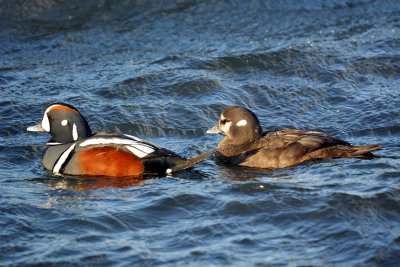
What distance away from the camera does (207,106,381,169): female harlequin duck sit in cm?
993

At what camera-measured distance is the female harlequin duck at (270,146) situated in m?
9.93

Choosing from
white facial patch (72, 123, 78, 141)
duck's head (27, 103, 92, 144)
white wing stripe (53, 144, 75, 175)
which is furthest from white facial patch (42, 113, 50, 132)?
white wing stripe (53, 144, 75, 175)

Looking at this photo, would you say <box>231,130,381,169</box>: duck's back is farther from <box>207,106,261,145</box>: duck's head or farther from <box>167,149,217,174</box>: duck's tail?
<box>167,149,217,174</box>: duck's tail

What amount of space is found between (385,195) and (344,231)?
0.89 metres

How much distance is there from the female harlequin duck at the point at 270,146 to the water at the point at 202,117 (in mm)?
192

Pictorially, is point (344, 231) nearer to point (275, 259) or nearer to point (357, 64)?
point (275, 259)

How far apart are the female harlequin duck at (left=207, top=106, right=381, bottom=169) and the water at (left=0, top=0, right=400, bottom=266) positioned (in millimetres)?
192

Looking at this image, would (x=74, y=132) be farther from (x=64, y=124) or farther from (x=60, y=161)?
(x=60, y=161)

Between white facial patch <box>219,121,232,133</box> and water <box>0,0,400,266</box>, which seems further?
white facial patch <box>219,121,232,133</box>

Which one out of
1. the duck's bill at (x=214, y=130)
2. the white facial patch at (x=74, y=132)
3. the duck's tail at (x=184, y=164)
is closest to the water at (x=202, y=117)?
the duck's tail at (x=184, y=164)

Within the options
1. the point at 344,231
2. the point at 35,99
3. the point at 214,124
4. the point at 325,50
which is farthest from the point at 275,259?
the point at 325,50

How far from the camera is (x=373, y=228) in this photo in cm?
777

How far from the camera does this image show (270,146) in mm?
10094

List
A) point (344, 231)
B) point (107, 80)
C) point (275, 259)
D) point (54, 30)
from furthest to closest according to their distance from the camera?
point (54, 30), point (107, 80), point (344, 231), point (275, 259)
